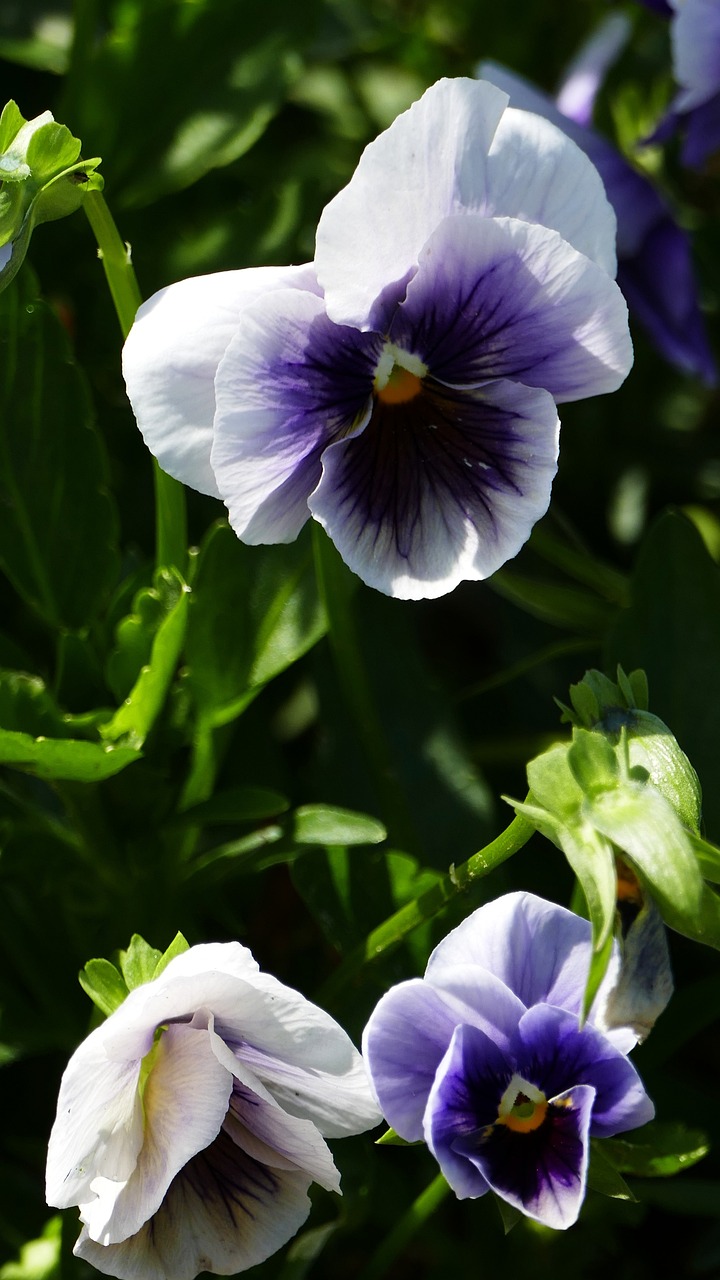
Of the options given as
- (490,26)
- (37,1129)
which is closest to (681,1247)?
(37,1129)

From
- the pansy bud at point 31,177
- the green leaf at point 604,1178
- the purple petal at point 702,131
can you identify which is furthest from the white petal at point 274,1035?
the purple petal at point 702,131

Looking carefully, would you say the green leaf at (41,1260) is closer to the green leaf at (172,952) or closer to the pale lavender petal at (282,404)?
the green leaf at (172,952)

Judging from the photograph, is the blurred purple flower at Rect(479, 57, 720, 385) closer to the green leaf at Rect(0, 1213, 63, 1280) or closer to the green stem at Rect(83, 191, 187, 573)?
the green stem at Rect(83, 191, 187, 573)

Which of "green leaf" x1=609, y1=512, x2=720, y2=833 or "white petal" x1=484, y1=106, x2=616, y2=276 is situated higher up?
"white petal" x1=484, y1=106, x2=616, y2=276

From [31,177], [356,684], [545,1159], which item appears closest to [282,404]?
[31,177]

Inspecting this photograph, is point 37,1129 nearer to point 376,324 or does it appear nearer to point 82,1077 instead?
point 82,1077

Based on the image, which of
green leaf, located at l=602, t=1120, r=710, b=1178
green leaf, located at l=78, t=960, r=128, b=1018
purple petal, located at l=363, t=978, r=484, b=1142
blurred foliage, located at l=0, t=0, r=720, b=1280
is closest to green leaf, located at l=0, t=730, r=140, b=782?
blurred foliage, located at l=0, t=0, r=720, b=1280

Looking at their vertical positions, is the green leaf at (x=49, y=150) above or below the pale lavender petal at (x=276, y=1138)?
above
